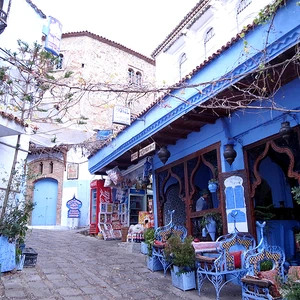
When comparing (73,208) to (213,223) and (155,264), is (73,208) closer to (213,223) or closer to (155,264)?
(155,264)

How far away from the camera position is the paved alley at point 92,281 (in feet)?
16.2

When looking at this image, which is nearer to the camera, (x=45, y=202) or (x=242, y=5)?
(x=242, y=5)

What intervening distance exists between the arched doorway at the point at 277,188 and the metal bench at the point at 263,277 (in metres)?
1.43

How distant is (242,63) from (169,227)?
4074mm

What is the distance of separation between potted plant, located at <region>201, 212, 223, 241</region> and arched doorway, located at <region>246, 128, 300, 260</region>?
799mm

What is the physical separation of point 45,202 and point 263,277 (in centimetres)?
1536

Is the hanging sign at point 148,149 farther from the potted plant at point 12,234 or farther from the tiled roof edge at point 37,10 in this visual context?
the tiled roof edge at point 37,10

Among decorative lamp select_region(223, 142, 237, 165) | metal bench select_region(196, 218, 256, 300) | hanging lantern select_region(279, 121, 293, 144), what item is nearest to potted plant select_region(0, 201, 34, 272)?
metal bench select_region(196, 218, 256, 300)

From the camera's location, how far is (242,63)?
4.64 m

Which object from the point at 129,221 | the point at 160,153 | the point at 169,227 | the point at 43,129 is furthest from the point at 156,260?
the point at 43,129

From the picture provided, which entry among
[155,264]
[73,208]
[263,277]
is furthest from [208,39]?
[73,208]

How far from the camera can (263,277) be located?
3994 mm

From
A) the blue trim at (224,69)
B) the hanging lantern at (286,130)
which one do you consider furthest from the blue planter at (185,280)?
the blue trim at (224,69)

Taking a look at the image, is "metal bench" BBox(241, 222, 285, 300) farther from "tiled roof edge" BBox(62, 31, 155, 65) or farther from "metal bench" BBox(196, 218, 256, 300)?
"tiled roof edge" BBox(62, 31, 155, 65)
